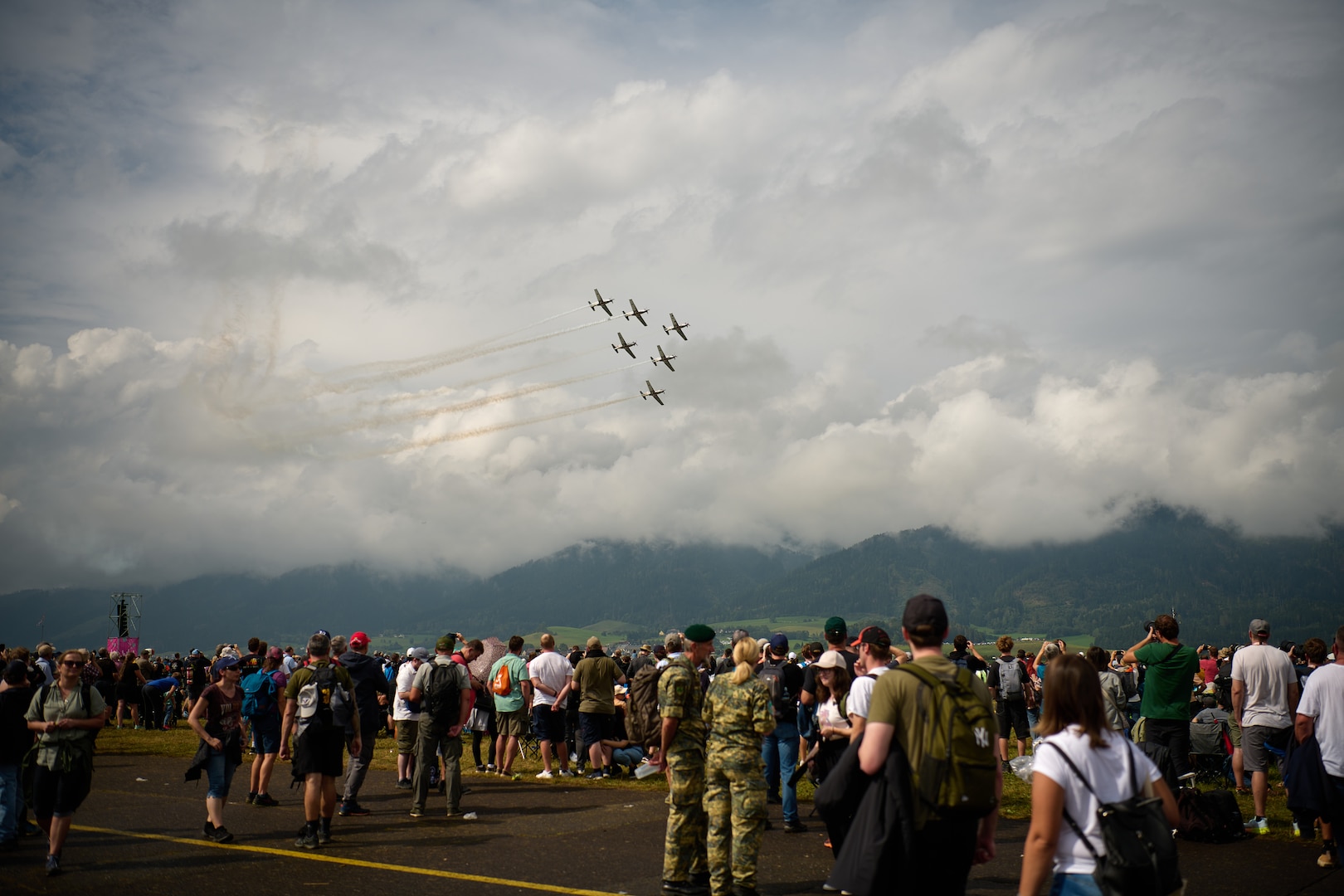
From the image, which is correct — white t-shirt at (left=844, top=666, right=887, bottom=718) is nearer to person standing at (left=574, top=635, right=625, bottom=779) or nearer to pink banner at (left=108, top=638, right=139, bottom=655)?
person standing at (left=574, top=635, right=625, bottom=779)

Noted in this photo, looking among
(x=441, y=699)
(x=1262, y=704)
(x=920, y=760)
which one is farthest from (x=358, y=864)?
(x=1262, y=704)

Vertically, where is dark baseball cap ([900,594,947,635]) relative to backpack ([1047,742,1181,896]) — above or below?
above

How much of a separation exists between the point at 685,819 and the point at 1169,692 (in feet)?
20.0

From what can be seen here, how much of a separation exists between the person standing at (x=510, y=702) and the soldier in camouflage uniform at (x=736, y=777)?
319 inches

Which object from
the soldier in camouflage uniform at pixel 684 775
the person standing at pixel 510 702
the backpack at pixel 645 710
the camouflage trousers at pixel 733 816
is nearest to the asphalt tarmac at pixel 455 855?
the soldier in camouflage uniform at pixel 684 775

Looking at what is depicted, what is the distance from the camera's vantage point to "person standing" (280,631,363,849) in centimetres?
952

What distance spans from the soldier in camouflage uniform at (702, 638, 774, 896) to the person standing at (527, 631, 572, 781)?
7.46 metres

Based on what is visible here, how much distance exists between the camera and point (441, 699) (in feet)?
38.4

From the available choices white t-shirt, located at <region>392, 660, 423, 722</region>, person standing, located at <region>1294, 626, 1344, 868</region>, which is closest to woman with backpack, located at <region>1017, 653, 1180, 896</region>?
person standing, located at <region>1294, 626, 1344, 868</region>

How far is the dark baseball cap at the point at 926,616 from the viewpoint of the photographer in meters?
4.66

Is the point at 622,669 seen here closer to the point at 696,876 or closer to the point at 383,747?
the point at 383,747

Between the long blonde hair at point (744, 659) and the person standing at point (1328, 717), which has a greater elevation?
the long blonde hair at point (744, 659)

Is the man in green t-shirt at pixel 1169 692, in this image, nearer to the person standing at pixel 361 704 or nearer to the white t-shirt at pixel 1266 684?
the white t-shirt at pixel 1266 684

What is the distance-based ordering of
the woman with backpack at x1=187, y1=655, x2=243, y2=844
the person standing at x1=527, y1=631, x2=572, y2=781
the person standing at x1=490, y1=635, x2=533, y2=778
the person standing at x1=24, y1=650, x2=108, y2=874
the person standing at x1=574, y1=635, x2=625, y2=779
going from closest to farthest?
the person standing at x1=24, y1=650, x2=108, y2=874, the woman with backpack at x1=187, y1=655, x2=243, y2=844, the person standing at x1=574, y1=635, x2=625, y2=779, the person standing at x1=527, y1=631, x2=572, y2=781, the person standing at x1=490, y1=635, x2=533, y2=778
